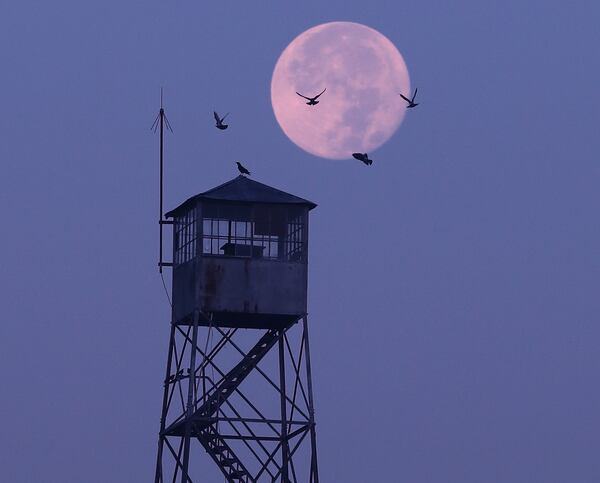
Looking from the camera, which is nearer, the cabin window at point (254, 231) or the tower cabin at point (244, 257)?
the tower cabin at point (244, 257)

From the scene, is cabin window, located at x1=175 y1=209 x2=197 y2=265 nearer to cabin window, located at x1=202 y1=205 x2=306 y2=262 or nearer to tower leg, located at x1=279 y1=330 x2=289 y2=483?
cabin window, located at x1=202 y1=205 x2=306 y2=262

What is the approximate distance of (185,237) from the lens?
105 meters

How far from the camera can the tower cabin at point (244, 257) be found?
4033 inches

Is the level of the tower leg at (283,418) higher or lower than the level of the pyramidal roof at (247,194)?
lower

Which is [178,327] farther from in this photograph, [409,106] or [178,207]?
[409,106]

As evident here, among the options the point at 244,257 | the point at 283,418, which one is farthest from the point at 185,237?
the point at 283,418

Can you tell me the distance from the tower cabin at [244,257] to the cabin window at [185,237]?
0.03m

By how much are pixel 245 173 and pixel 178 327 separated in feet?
19.0

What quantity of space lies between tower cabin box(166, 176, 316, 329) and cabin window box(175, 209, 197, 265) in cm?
3

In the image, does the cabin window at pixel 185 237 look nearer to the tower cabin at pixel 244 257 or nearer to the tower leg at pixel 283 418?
the tower cabin at pixel 244 257

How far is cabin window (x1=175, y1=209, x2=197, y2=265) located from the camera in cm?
10400

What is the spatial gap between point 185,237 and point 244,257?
10.2ft

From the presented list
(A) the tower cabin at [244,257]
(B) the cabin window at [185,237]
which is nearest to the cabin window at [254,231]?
(A) the tower cabin at [244,257]

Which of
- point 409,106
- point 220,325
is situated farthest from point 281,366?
point 409,106
